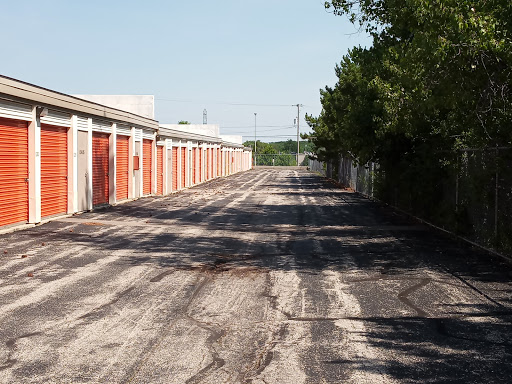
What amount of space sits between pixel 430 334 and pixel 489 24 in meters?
5.19

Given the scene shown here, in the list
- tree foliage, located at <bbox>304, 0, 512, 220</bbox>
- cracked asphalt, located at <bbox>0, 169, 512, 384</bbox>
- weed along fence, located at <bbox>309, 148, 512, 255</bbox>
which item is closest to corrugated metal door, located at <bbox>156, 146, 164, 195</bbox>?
tree foliage, located at <bbox>304, 0, 512, 220</bbox>

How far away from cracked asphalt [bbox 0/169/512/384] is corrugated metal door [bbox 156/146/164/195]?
19.5 metres

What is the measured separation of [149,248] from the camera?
13.6m

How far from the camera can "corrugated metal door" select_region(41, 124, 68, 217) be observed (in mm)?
19000

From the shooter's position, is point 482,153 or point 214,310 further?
point 482,153

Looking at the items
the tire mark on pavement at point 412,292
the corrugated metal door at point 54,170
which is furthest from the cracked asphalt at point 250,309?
the corrugated metal door at point 54,170

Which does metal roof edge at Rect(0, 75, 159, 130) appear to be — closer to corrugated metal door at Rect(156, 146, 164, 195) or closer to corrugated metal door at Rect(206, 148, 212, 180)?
corrugated metal door at Rect(156, 146, 164, 195)

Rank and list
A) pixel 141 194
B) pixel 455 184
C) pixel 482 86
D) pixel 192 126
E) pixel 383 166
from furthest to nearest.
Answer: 1. pixel 192 126
2. pixel 141 194
3. pixel 383 166
4. pixel 455 184
5. pixel 482 86

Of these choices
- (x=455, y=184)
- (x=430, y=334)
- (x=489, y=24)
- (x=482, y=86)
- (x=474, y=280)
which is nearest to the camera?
(x=430, y=334)

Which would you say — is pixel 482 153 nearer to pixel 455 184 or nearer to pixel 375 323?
pixel 455 184

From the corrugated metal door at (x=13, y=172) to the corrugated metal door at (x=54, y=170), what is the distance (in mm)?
1285

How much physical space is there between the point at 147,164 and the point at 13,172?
16129 millimetres

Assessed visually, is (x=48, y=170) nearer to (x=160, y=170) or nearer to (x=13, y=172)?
(x=13, y=172)

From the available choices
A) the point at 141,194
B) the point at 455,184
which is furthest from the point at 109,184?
the point at 455,184
